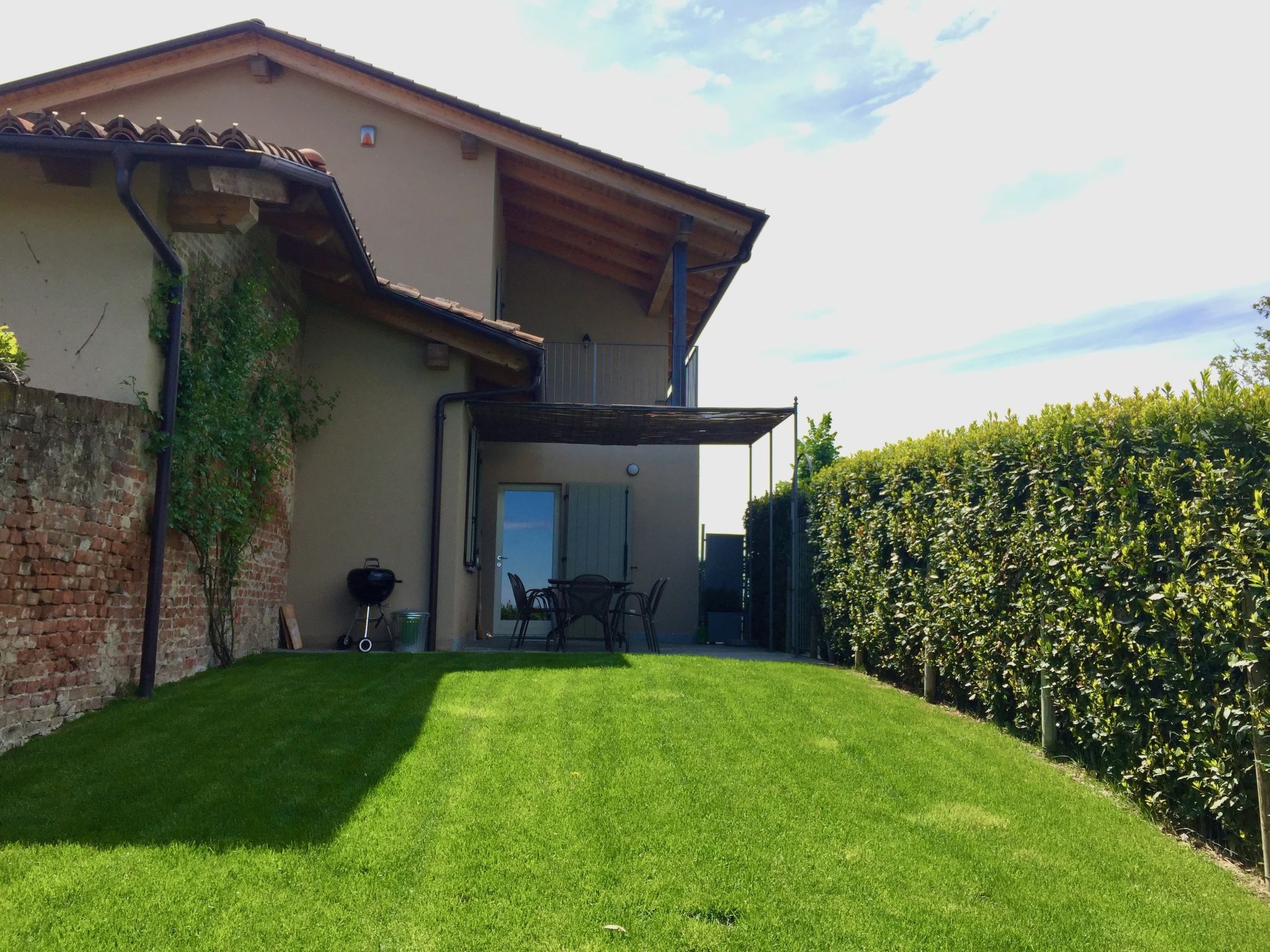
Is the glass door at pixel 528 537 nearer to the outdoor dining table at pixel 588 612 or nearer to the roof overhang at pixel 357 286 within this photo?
the outdoor dining table at pixel 588 612

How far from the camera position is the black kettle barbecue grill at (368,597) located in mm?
8758

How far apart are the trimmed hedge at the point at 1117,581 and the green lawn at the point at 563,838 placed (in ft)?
1.17

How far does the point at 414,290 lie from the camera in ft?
30.1

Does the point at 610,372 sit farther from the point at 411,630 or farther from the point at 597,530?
the point at 411,630

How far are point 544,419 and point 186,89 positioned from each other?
6113 millimetres

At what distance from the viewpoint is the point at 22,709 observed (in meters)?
4.71

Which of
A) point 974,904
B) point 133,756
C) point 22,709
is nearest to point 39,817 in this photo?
point 133,756

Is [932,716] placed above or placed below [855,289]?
below

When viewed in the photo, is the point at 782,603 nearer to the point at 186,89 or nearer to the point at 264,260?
the point at 264,260

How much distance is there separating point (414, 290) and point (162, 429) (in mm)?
3566

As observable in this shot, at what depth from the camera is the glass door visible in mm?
12906

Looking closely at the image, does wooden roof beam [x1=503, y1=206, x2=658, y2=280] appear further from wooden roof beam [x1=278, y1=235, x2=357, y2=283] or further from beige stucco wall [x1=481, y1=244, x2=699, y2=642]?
wooden roof beam [x1=278, y1=235, x2=357, y2=283]

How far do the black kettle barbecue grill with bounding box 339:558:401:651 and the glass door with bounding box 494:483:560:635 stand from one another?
3.91m

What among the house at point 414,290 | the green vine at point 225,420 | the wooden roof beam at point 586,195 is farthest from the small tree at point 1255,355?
the green vine at point 225,420
